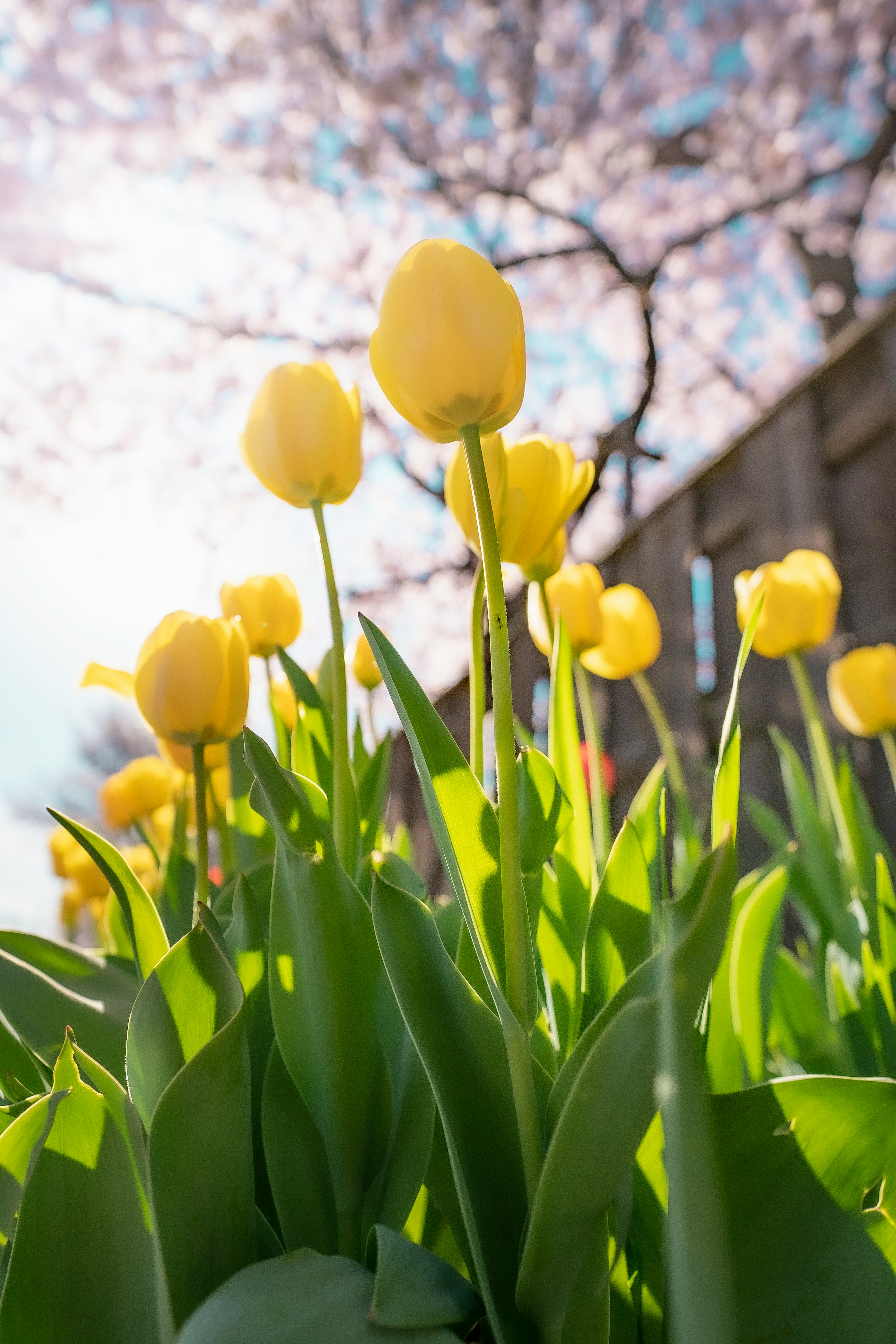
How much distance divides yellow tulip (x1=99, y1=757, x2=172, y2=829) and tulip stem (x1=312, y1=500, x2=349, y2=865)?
44cm

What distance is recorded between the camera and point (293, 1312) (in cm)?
23

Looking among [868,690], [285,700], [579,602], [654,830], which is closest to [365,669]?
[285,700]

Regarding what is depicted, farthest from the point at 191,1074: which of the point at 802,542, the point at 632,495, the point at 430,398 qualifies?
the point at 632,495

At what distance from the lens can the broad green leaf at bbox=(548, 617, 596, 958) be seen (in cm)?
43

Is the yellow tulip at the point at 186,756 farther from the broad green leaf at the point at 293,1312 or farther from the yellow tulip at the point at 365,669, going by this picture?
the broad green leaf at the point at 293,1312

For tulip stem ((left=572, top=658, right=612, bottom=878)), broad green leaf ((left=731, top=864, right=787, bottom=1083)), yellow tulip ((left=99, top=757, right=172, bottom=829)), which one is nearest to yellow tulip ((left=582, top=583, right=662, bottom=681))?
Result: tulip stem ((left=572, top=658, right=612, bottom=878))

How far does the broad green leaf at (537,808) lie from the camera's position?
35cm

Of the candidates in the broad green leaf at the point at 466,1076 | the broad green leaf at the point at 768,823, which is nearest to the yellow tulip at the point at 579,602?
the broad green leaf at the point at 466,1076

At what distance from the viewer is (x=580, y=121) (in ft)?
15.7

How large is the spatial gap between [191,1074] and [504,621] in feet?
0.55

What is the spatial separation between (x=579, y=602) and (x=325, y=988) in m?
0.39

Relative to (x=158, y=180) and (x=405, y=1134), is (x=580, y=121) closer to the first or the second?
(x=158, y=180)

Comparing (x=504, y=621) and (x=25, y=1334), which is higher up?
(x=504, y=621)

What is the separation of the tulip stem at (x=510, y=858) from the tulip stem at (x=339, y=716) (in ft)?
0.33
